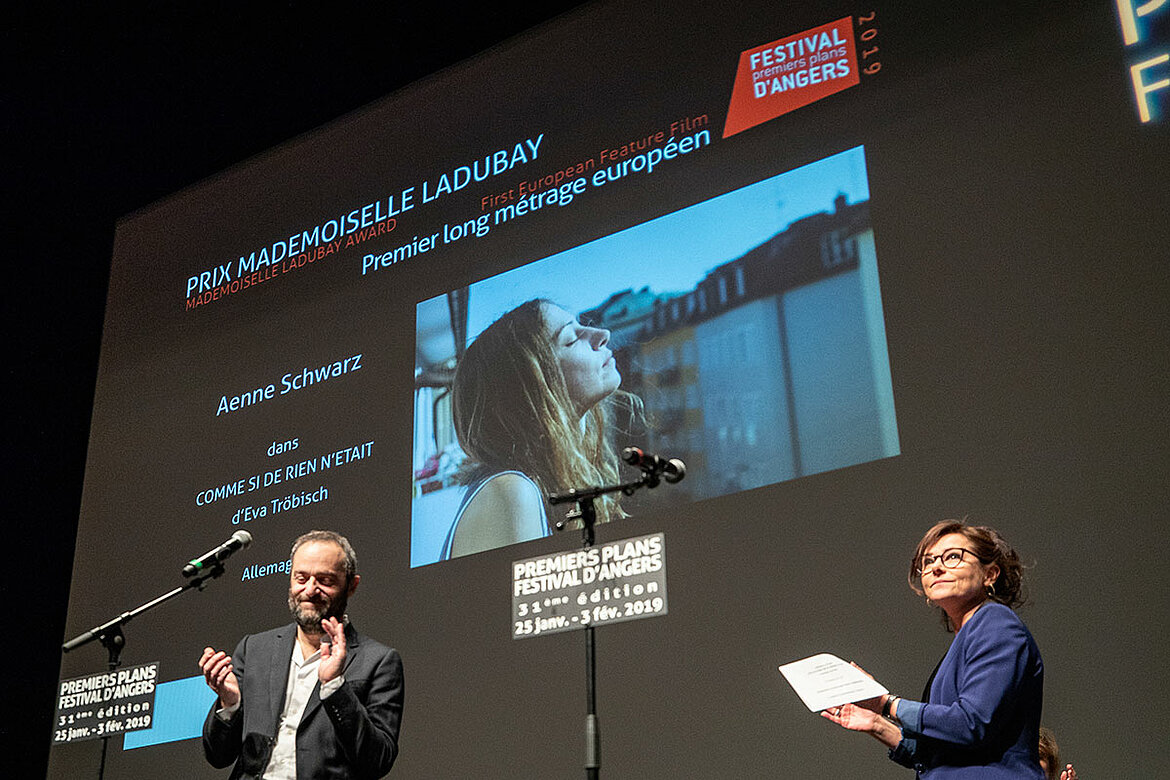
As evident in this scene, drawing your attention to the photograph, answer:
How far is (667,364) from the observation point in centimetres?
429

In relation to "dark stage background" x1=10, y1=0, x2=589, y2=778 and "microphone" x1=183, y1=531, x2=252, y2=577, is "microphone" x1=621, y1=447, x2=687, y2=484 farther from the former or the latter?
"dark stage background" x1=10, y1=0, x2=589, y2=778

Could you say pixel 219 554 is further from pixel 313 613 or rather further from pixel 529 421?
pixel 529 421

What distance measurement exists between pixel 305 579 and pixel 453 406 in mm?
1994

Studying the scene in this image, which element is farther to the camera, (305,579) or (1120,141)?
(1120,141)

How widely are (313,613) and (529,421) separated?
180cm

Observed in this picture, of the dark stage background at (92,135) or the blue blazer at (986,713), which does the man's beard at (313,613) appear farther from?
the dark stage background at (92,135)

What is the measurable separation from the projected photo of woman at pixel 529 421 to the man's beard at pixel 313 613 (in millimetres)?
1544

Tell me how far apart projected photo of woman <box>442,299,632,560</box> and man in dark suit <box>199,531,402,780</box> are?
1.53 meters

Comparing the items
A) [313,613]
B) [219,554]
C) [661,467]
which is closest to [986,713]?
[661,467]

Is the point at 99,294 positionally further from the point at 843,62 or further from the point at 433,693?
the point at 843,62

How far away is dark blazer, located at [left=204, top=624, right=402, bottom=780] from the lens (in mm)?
2625

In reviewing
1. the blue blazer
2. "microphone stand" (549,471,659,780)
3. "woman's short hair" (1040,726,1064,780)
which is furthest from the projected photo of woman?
the blue blazer

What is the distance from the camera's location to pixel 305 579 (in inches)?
Result: 115

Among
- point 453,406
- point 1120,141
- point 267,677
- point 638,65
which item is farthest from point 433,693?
point 1120,141
